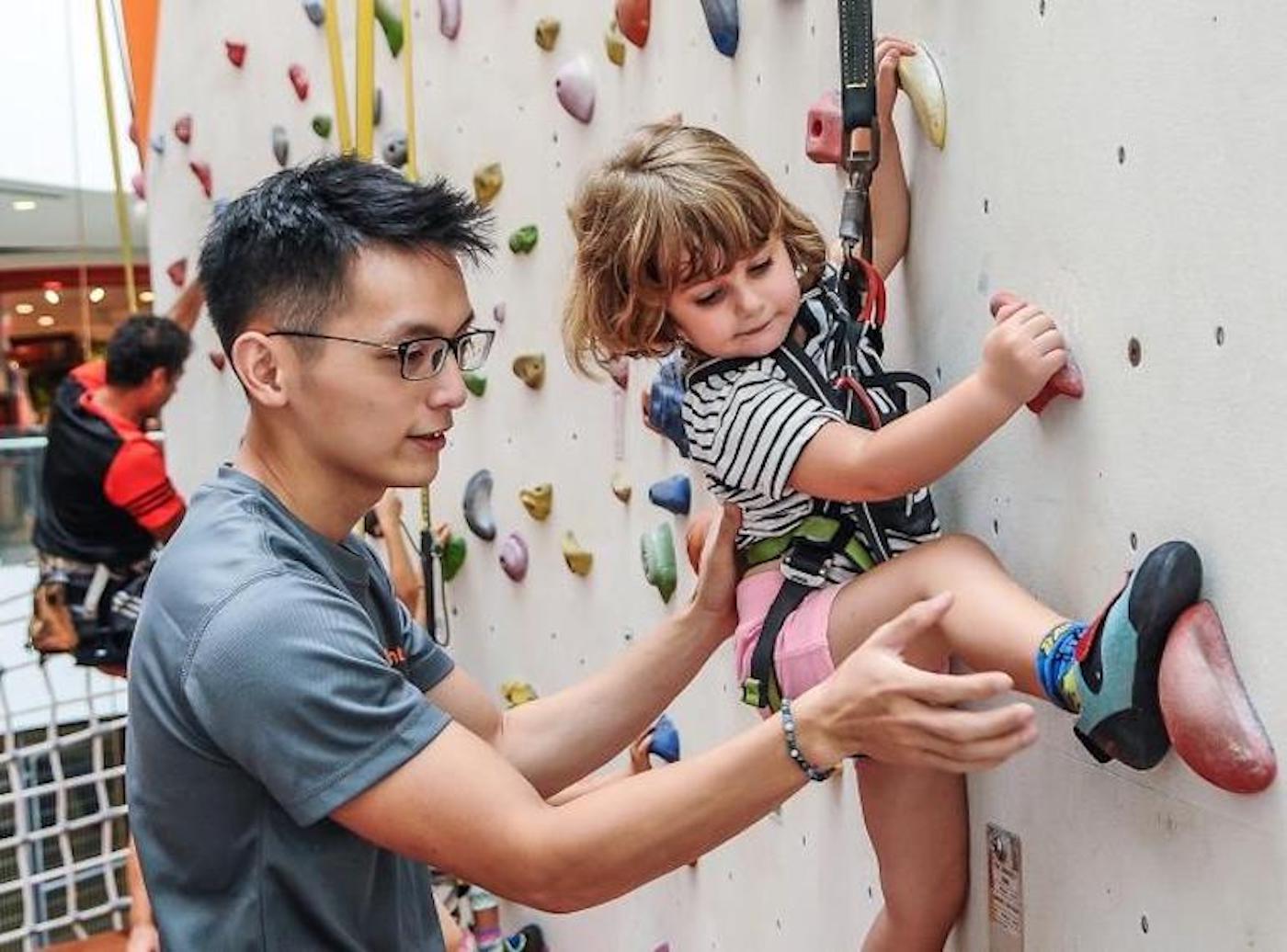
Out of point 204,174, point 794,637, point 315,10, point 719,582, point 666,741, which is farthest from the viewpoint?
point 204,174

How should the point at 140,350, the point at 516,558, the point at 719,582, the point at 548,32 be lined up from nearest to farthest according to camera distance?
1. the point at 719,582
2. the point at 548,32
3. the point at 516,558
4. the point at 140,350

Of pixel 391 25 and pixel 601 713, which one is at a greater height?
pixel 391 25

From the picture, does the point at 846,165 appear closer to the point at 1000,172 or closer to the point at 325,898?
the point at 1000,172

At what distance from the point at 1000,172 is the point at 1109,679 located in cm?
43

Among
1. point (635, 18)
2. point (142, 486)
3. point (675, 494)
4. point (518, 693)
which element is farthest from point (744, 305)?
point (142, 486)

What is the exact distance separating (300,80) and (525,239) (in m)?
1.05

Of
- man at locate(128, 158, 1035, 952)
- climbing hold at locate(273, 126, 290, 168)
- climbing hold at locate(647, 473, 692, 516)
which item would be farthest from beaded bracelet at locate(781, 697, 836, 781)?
climbing hold at locate(273, 126, 290, 168)

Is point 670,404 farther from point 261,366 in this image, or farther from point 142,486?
point 142,486

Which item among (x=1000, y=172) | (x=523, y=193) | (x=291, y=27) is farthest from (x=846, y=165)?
(x=291, y=27)

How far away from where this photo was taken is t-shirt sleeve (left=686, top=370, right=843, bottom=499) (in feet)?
3.75

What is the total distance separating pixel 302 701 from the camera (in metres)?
1.04

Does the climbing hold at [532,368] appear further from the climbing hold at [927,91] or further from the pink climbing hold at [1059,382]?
the pink climbing hold at [1059,382]

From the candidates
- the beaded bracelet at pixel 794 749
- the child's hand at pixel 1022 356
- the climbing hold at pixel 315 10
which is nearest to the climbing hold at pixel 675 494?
the child's hand at pixel 1022 356

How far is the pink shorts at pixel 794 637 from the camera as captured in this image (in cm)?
121
